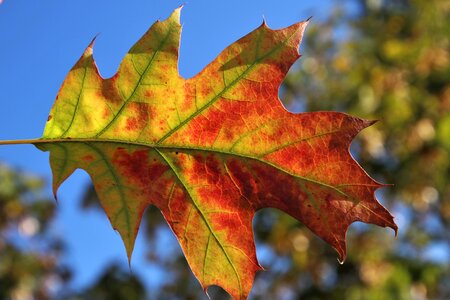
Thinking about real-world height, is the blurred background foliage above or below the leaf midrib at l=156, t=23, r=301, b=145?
below

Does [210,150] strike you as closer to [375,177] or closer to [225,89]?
[225,89]

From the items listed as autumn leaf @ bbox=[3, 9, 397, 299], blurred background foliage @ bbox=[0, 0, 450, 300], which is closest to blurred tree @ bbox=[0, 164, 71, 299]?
blurred background foliage @ bbox=[0, 0, 450, 300]

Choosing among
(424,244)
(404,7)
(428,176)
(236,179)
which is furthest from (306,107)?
(236,179)

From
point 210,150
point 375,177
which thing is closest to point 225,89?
point 210,150

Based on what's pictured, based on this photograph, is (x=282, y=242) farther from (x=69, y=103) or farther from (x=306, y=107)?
(x=69, y=103)

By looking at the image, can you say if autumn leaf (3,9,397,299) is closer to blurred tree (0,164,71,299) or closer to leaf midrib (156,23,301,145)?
leaf midrib (156,23,301,145)

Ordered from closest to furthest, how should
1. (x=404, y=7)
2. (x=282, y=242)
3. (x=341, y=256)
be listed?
(x=341, y=256), (x=282, y=242), (x=404, y=7)

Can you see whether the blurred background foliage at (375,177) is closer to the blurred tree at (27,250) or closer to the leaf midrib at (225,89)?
the blurred tree at (27,250)
